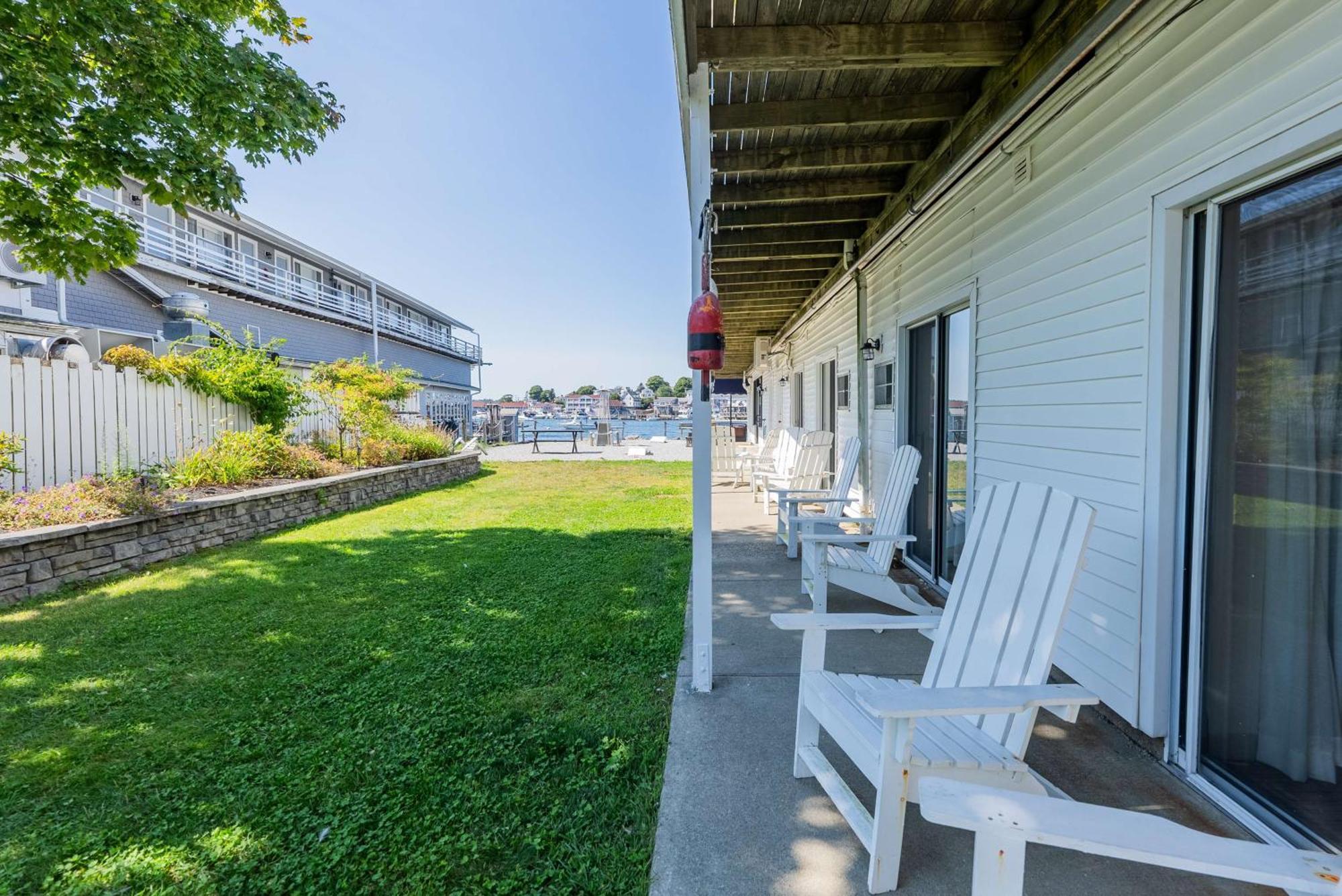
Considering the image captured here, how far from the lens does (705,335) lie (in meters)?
2.72

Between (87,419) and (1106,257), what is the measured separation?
7623 mm

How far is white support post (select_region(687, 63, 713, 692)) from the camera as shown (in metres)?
2.75

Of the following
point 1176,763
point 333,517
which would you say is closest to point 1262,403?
point 1176,763

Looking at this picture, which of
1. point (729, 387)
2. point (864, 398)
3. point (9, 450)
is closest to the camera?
point (9, 450)

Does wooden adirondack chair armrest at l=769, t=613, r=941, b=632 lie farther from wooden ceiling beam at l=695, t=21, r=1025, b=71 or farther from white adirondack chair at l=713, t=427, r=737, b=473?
white adirondack chair at l=713, t=427, r=737, b=473

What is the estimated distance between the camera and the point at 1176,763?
7.03 feet

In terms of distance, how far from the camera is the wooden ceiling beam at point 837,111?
3.51 meters

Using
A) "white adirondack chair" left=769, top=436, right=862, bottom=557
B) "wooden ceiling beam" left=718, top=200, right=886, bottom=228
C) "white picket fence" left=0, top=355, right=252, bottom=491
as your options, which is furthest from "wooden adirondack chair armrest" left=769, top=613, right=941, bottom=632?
"white picket fence" left=0, top=355, right=252, bottom=491

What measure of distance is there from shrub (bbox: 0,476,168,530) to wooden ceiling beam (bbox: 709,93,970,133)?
540cm

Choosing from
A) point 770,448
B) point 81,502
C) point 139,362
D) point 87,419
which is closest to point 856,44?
point 81,502

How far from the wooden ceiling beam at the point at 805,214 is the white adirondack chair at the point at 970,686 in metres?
3.59

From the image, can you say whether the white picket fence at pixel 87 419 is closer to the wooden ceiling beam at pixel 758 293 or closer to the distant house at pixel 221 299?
the distant house at pixel 221 299

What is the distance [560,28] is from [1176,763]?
29.2 feet

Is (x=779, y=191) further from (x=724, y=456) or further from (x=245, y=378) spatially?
(x=245, y=378)
